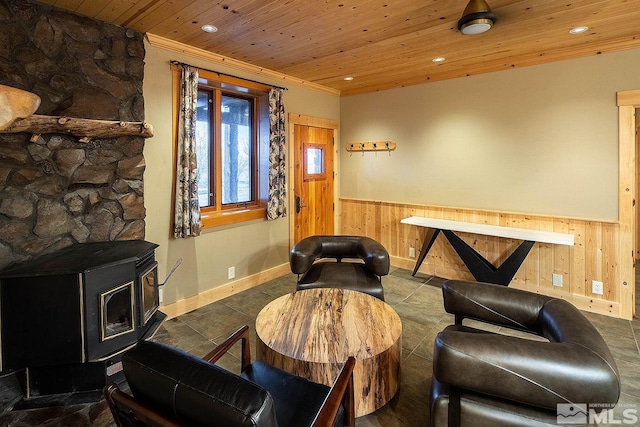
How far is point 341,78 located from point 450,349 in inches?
152

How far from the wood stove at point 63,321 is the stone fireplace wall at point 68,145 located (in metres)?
0.36

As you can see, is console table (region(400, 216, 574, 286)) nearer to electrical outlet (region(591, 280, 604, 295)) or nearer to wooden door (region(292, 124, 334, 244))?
electrical outlet (region(591, 280, 604, 295))

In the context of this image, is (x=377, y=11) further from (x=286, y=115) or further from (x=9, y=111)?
(x=9, y=111)

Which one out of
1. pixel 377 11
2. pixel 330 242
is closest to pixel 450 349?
pixel 330 242

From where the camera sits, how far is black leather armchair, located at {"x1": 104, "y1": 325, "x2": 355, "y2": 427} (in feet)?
2.93

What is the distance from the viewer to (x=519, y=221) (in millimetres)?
3801

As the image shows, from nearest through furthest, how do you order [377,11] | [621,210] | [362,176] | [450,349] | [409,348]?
[450,349] < [377,11] < [409,348] < [621,210] < [362,176]

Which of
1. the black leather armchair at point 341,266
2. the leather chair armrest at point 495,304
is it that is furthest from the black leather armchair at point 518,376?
the black leather armchair at point 341,266

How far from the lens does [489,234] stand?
3.49 meters

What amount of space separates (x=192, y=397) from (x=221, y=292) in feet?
9.40

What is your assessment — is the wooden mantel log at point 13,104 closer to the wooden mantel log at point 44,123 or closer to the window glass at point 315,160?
the wooden mantel log at point 44,123

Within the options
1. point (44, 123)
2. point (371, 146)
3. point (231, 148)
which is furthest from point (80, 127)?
point (371, 146)

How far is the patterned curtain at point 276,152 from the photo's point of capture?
13.2ft

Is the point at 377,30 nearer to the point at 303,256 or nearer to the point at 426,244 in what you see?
the point at 303,256
